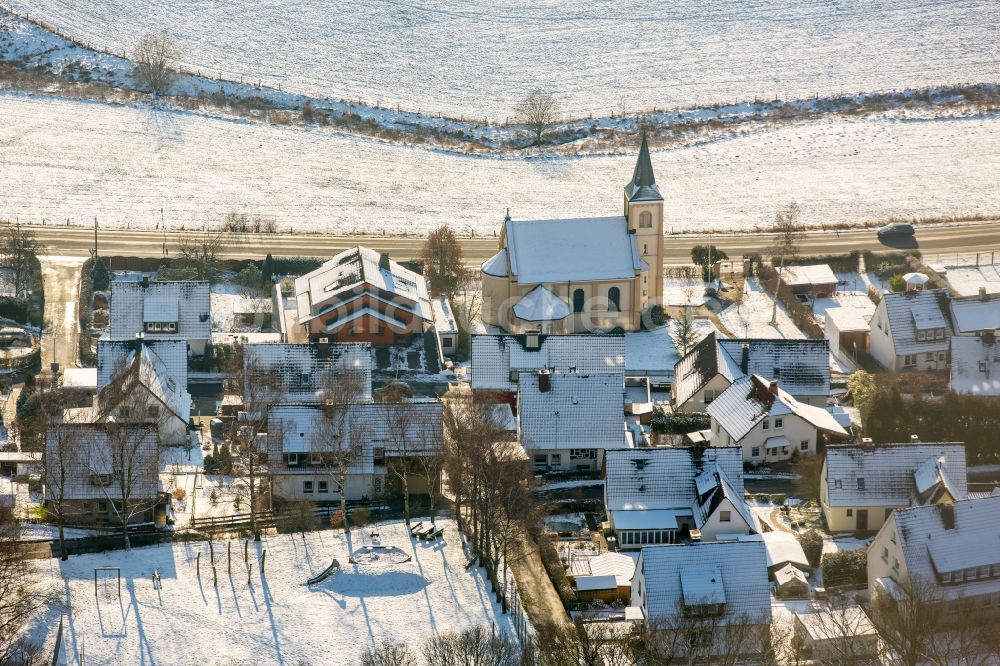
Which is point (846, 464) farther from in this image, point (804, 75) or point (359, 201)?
point (804, 75)

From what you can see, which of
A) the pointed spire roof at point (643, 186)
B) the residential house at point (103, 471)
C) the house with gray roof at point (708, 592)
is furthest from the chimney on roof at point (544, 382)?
the pointed spire roof at point (643, 186)

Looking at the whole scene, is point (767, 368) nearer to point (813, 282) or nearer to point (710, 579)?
point (813, 282)

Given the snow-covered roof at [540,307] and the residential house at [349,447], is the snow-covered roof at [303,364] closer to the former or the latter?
the residential house at [349,447]

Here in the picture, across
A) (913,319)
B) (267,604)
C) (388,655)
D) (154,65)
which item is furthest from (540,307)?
(154,65)

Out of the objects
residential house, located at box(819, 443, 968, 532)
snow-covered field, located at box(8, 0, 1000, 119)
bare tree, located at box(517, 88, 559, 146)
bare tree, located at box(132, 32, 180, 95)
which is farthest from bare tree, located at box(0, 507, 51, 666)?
snow-covered field, located at box(8, 0, 1000, 119)

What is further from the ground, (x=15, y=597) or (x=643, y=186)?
(x=643, y=186)

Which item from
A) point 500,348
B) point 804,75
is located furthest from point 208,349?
point 804,75
